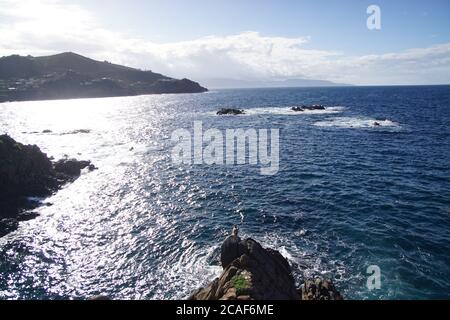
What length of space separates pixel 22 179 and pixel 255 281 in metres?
47.7

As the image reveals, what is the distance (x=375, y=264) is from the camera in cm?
3084

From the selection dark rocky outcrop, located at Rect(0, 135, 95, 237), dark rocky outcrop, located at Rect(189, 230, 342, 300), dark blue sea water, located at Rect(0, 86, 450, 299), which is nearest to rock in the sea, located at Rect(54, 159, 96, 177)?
dark rocky outcrop, located at Rect(0, 135, 95, 237)

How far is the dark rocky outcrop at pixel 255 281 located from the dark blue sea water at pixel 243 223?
292 centimetres

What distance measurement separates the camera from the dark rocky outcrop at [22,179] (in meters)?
46.2

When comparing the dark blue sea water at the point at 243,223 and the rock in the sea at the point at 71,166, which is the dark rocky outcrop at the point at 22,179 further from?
the dark blue sea water at the point at 243,223

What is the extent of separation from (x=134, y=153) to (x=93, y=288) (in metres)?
52.8

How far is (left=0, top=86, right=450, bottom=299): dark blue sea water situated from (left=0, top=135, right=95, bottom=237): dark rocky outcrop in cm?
270

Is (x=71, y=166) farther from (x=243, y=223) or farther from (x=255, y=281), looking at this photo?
(x=255, y=281)

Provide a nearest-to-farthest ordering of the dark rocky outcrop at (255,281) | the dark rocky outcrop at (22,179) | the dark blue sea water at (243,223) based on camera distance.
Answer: the dark rocky outcrop at (255,281), the dark blue sea water at (243,223), the dark rocky outcrop at (22,179)

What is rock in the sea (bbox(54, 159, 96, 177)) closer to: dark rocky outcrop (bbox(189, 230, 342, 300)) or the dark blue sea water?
the dark blue sea water

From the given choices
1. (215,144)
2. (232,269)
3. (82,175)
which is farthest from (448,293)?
(215,144)

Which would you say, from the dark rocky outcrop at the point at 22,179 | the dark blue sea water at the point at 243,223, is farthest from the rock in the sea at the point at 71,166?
the dark blue sea water at the point at 243,223

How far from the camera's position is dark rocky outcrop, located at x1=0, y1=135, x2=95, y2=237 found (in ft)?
152

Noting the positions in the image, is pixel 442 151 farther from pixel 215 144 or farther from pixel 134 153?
pixel 134 153
